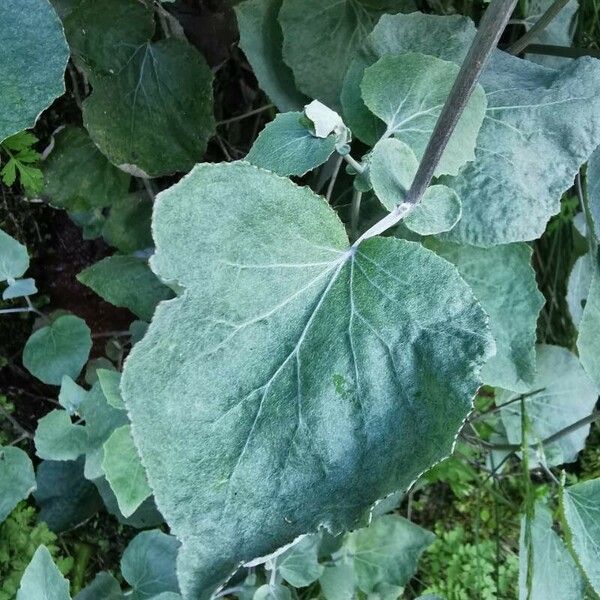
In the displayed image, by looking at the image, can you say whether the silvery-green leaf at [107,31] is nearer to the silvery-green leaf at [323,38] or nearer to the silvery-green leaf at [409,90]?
the silvery-green leaf at [323,38]

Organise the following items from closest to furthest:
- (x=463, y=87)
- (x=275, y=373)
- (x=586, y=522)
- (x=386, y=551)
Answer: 1. (x=463, y=87)
2. (x=275, y=373)
3. (x=586, y=522)
4. (x=386, y=551)

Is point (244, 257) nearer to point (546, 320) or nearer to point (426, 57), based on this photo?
point (426, 57)

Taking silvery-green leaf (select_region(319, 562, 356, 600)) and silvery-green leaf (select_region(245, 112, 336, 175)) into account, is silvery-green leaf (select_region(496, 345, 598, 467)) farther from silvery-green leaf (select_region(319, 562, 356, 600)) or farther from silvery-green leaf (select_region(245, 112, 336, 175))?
silvery-green leaf (select_region(245, 112, 336, 175))

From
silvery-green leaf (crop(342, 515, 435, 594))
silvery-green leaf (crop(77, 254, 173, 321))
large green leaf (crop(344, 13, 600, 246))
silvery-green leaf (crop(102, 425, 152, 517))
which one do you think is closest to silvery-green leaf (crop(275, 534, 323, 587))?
silvery-green leaf (crop(342, 515, 435, 594))

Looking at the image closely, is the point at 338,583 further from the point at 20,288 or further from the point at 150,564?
the point at 20,288

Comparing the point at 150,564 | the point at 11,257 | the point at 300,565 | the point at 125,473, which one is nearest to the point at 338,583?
the point at 300,565
